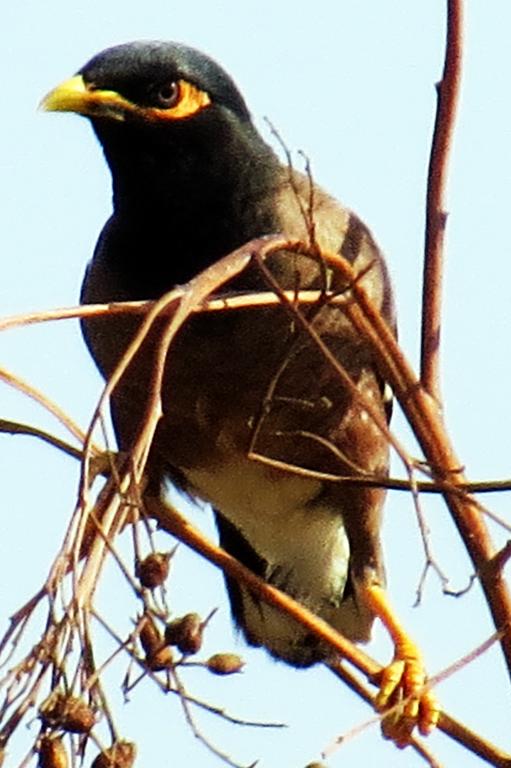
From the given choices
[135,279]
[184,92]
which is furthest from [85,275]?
[184,92]

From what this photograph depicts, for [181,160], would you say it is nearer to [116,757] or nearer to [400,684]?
[400,684]

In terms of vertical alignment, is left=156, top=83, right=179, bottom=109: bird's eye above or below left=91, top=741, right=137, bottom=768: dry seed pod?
above

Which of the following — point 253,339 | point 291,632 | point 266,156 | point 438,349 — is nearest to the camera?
point 438,349

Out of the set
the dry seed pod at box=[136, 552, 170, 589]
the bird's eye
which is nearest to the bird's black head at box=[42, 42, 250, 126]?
the bird's eye

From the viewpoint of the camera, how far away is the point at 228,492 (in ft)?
8.93

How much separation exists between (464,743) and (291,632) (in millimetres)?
1371

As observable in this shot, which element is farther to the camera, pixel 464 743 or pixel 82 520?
pixel 464 743

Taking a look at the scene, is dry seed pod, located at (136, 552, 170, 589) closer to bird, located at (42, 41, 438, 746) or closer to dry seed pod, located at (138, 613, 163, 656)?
dry seed pod, located at (138, 613, 163, 656)

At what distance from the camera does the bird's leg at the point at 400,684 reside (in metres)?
2.02

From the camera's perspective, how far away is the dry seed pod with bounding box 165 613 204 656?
137cm

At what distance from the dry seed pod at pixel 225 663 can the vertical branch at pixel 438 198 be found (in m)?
0.39

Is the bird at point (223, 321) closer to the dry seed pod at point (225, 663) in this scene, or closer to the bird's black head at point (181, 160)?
the bird's black head at point (181, 160)

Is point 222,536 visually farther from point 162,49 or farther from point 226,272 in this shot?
point 226,272

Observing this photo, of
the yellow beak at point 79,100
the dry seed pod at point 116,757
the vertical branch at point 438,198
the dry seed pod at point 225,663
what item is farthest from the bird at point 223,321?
the dry seed pod at point 116,757
